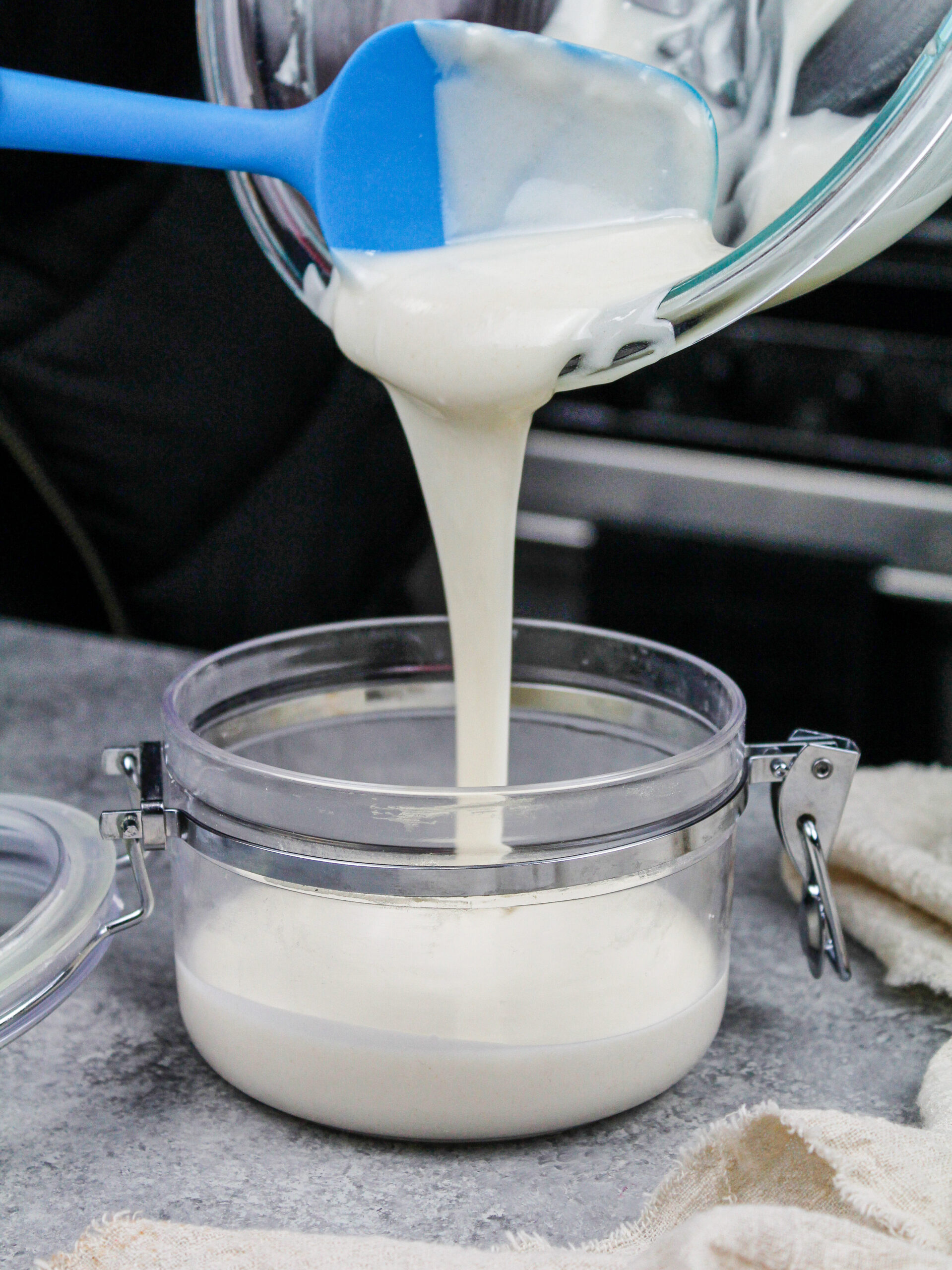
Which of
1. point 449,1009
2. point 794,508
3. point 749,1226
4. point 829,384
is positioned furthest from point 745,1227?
point 829,384

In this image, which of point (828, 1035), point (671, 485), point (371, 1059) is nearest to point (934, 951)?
point (828, 1035)

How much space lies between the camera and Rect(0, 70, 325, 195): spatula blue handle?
24.2 inches

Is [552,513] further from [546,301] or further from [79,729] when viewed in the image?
[546,301]

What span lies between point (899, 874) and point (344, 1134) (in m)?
0.31

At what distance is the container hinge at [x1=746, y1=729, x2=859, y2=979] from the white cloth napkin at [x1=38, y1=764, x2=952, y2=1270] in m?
0.10

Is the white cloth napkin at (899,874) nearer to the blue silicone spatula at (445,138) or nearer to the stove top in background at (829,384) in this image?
the blue silicone spatula at (445,138)

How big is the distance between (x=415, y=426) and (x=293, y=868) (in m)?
0.23

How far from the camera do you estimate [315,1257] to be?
0.49 m

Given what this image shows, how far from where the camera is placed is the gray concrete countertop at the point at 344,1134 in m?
0.54

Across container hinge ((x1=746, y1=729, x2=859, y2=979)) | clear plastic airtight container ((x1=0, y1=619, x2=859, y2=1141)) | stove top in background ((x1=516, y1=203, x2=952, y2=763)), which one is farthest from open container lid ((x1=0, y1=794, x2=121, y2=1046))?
stove top in background ((x1=516, y1=203, x2=952, y2=763))

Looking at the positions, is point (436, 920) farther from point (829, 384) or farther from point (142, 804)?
point (829, 384)

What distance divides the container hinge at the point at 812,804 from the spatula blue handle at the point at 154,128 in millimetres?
345

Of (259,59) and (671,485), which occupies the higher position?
(259,59)

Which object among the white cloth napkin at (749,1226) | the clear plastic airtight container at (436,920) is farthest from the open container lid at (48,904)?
the white cloth napkin at (749,1226)
